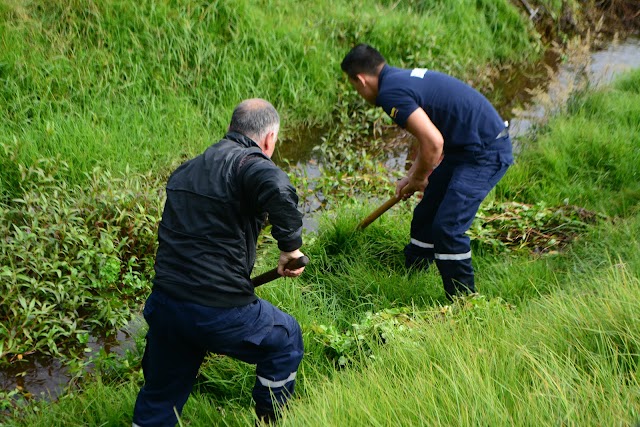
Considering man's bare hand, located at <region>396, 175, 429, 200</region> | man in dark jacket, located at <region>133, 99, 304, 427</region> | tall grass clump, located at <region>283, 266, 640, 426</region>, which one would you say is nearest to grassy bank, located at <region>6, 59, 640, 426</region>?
tall grass clump, located at <region>283, 266, 640, 426</region>

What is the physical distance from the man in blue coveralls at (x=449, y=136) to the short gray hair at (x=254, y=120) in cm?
127

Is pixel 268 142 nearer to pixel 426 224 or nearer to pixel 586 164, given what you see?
pixel 426 224

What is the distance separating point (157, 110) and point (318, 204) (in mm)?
1820

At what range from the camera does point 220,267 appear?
293 centimetres

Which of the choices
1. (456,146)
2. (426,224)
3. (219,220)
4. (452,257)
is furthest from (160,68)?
(219,220)

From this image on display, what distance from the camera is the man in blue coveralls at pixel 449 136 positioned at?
4.18 m

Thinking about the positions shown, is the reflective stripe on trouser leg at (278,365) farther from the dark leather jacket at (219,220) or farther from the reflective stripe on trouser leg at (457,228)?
the reflective stripe on trouser leg at (457,228)

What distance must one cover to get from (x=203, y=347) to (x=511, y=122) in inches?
233

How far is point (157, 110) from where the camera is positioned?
6.52 meters

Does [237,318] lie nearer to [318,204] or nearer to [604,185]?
[318,204]

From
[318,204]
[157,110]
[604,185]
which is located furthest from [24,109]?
[604,185]

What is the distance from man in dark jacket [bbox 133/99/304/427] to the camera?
2.89 meters

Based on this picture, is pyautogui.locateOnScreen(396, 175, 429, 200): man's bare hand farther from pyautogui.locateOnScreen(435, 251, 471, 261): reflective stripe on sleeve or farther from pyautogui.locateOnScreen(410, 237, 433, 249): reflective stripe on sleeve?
pyautogui.locateOnScreen(435, 251, 471, 261): reflective stripe on sleeve

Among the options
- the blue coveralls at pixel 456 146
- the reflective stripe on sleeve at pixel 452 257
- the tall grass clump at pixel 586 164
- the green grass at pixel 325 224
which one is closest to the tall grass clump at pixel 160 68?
the green grass at pixel 325 224
